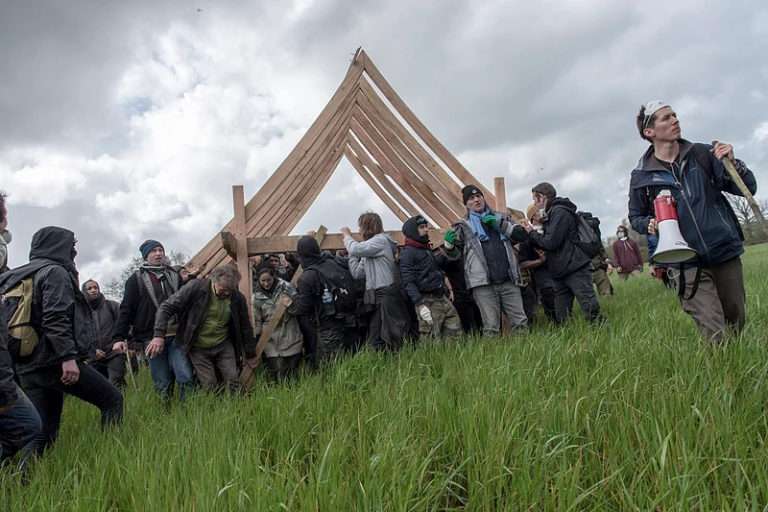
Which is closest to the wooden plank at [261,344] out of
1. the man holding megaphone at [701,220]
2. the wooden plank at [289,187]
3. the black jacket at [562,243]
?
the wooden plank at [289,187]

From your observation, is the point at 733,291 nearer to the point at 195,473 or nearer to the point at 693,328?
the point at 693,328

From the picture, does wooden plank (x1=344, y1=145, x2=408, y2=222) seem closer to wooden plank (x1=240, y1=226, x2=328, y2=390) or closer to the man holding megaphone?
wooden plank (x1=240, y1=226, x2=328, y2=390)

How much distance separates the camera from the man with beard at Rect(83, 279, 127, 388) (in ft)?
19.8

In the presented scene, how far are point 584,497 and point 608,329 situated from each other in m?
2.62

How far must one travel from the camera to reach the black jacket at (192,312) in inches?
167

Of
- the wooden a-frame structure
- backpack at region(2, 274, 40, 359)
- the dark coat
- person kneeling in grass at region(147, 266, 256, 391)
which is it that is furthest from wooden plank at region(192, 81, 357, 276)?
the dark coat

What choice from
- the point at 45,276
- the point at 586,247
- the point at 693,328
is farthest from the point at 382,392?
the point at 586,247

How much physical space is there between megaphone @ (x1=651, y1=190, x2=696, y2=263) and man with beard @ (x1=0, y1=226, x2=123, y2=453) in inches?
131

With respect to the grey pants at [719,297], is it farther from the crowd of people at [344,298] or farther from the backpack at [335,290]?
the backpack at [335,290]

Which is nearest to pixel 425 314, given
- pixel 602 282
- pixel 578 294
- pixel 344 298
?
pixel 344 298

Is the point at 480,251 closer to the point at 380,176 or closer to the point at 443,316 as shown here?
the point at 443,316

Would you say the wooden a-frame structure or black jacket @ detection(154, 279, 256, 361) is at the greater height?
the wooden a-frame structure

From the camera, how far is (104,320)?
21.0ft

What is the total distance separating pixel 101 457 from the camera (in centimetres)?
246
